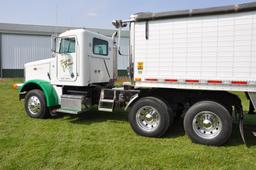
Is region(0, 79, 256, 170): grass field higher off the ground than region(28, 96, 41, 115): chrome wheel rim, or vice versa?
region(28, 96, 41, 115): chrome wheel rim

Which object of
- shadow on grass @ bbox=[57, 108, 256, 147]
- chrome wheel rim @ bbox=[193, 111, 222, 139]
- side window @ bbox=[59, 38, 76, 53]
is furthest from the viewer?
side window @ bbox=[59, 38, 76, 53]

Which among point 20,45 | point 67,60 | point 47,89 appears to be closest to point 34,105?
point 47,89

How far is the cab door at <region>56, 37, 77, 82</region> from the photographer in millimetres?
7026

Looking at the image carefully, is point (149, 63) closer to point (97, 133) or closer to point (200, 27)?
point (200, 27)

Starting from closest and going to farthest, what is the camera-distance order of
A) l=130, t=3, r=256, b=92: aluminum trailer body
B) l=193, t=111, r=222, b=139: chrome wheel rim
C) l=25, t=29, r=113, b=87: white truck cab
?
l=130, t=3, r=256, b=92: aluminum trailer body
l=193, t=111, r=222, b=139: chrome wheel rim
l=25, t=29, r=113, b=87: white truck cab

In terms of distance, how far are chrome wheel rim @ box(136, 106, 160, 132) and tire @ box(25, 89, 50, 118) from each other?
122 inches

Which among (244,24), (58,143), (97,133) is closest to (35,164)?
(58,143)

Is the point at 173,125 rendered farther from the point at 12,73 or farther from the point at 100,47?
the point at 12,73

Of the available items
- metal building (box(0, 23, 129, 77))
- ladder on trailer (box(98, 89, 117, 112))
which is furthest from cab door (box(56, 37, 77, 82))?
metal building (box(0, 23, 129, 77))

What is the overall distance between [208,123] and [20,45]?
2053 cm

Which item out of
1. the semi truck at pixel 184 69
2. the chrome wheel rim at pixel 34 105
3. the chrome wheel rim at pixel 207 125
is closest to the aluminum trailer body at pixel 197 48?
the semi truck at pixel 184 69

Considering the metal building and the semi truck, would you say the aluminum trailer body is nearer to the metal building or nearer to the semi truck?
the semi truck

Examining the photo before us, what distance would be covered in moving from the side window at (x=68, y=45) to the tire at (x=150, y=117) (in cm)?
254

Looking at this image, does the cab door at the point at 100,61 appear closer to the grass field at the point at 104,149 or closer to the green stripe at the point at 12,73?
the grass field at the point at 104,149
